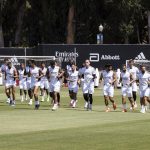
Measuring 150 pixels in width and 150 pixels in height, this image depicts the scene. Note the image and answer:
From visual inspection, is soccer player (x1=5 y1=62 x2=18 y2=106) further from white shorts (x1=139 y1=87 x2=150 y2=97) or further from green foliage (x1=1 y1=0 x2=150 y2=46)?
Result: green foliage (x1=1 y1=0 x2=150 y2=46)

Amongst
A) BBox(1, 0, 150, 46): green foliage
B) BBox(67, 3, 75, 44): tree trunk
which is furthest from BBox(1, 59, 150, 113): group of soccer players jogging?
BBox(67, 3, 75, 44): tree trunk

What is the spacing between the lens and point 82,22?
7625cm

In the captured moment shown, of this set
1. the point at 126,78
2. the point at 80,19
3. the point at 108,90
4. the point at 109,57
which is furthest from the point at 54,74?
the point at 80,19

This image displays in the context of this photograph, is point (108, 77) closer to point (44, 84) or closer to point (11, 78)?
point (11, 78)

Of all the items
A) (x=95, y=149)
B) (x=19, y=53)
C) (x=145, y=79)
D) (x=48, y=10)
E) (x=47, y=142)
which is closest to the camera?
(x=95, y=149)

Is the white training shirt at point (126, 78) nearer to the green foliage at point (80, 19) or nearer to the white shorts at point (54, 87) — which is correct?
the white shorts at point (54, 87)

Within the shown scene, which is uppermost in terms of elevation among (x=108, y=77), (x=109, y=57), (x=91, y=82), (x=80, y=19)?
(x=80, y=19)

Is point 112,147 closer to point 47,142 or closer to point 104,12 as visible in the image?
point 47,142

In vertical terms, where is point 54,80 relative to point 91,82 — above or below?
above

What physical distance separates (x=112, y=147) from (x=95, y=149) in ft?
2.17

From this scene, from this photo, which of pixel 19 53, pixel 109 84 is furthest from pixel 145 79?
pixel 19 53

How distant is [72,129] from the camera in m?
22.5

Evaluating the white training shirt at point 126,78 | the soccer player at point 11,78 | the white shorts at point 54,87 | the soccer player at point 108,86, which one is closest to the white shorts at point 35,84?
the white shorts at point 54,87

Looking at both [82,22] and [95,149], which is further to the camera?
[82,22]
